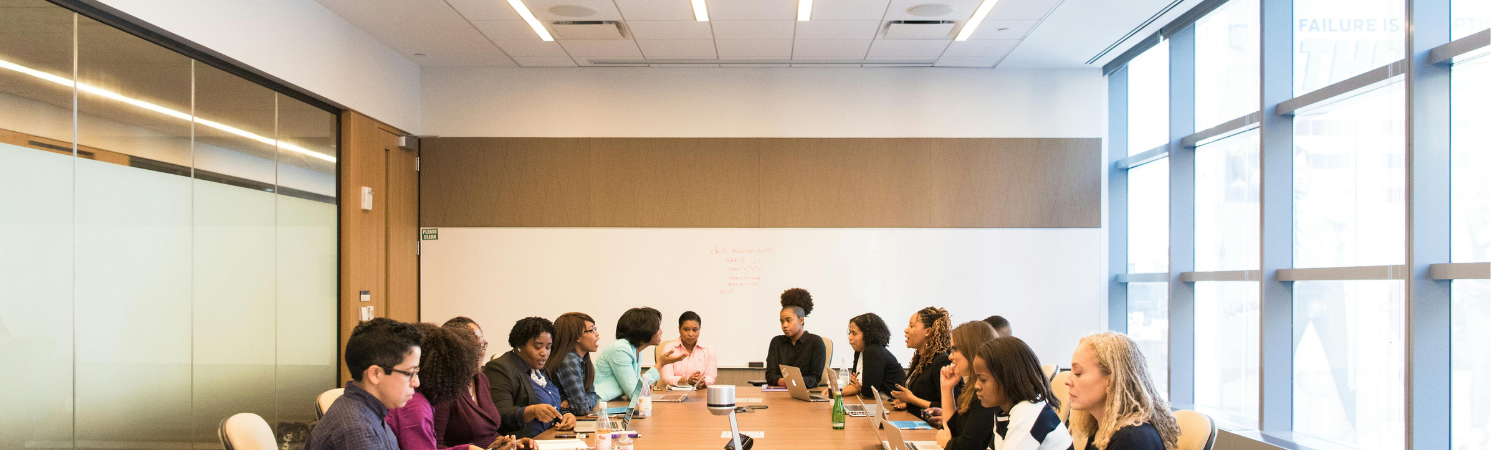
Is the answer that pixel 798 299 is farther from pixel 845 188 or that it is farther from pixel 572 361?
pixel 572 361

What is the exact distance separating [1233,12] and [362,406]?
5.27 meters

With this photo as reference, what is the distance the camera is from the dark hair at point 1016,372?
10.5 ft

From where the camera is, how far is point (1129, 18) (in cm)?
605

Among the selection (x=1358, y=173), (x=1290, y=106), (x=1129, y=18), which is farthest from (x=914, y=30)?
(x=1358, y=173)

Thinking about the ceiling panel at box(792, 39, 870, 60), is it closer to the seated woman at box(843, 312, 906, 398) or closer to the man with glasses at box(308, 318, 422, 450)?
the seated woman at box(843, 312, 906, 398)

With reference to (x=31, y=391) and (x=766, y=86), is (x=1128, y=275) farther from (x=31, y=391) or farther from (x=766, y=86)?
(x=31, y=391)

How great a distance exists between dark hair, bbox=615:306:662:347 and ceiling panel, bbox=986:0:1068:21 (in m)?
2.87

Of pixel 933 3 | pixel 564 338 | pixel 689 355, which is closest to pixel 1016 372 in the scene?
pixel 564 338

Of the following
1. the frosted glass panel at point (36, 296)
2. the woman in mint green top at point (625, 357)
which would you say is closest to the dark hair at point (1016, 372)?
the woman in mint green top at point (625, 357)

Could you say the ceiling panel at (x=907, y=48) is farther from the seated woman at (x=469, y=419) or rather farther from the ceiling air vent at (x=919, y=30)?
the seated woman at (x=469, y=419)

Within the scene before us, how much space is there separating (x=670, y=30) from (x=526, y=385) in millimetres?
2894

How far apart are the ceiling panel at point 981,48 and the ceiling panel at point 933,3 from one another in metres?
0.65

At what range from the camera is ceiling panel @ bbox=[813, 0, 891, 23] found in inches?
225

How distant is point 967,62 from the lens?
24.0 feet
